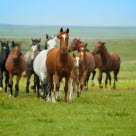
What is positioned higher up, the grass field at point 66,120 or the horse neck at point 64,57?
the horse neck at point 64,57

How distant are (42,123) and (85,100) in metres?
7.50

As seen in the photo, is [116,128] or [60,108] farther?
[60,108]

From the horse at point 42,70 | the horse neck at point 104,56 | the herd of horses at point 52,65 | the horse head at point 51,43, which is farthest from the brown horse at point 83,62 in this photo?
the horse neck at point 104,56

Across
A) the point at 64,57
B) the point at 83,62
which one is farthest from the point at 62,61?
the point at 83,62

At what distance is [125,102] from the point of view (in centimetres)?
2008

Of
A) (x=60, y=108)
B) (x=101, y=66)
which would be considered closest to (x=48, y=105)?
(x=60, y=108)

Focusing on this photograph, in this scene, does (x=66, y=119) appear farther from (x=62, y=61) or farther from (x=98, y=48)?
(x=98, y=48)

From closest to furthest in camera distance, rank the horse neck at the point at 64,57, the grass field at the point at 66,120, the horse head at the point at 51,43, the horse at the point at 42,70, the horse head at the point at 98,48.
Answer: the grass field at the point at 66,120
the horse neck at the point at 64,57
the horse at the point at 42,70
the horse head at the point at 51,43
the horse head at the point at 98,48

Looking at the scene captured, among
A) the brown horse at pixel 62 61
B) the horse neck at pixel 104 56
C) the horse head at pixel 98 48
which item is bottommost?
the horse neck at pixel 104 56

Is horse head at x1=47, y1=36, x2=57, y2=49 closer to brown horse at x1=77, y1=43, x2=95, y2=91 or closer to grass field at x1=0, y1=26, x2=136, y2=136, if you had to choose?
brown horse at x1=77, y1=43, x2=95, y2=91

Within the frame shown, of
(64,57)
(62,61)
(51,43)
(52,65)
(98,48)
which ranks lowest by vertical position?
(98,48)

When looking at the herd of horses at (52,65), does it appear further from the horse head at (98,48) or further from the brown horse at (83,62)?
the horse head at (98,48)

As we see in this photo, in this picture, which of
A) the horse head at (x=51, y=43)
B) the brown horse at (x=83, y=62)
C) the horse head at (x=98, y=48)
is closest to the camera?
the horse head at (x=51, y=43)

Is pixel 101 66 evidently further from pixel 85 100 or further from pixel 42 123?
pixel 42 123
